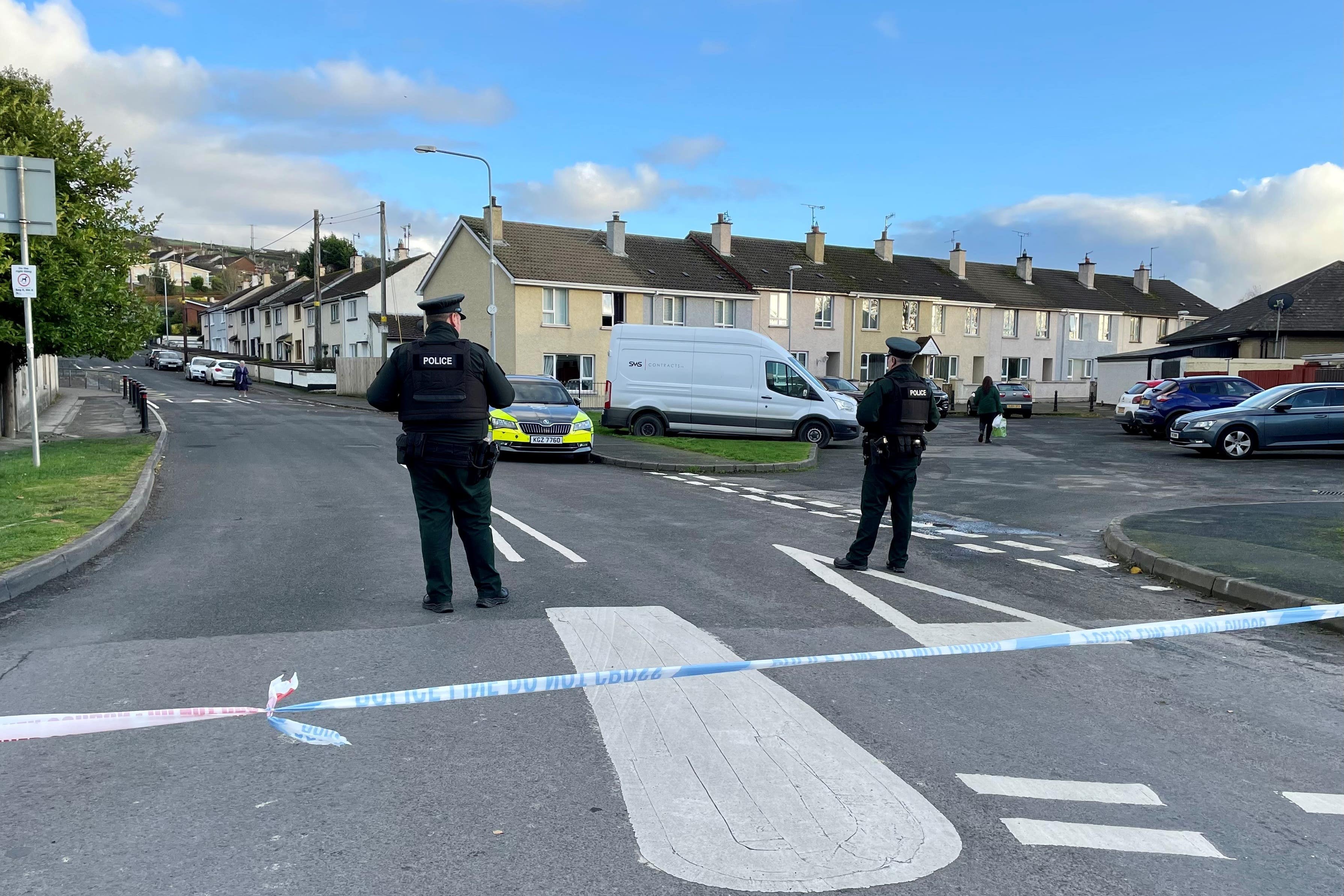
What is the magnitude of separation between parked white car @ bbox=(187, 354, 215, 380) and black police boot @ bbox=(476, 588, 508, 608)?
55885 mm

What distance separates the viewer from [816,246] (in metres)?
50.2

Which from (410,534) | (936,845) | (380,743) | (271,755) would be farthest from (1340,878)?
(410,534)

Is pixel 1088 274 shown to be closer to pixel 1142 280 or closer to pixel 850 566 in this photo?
pixel 1142 280

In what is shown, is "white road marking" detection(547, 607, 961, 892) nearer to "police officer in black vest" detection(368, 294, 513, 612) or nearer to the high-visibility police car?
A: "police officer in black vest" detection(368, 294, 513, 612)

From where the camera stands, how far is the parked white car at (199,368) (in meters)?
56.3

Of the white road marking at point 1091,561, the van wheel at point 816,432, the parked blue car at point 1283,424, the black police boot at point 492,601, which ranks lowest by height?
the white road marking at point 1091,561

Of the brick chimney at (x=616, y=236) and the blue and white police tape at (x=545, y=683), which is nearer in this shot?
the blue and white police tape at (x=545, y=683)

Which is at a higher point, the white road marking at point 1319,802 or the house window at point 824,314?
the house window at point 824,314

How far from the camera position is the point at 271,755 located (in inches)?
148

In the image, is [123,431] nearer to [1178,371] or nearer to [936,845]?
[936,845]

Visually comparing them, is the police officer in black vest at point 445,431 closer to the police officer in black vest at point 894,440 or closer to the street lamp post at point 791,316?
the police officer in black vest at point 894,440

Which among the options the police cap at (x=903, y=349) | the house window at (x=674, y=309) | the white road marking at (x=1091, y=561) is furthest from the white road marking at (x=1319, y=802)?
the house window at (x=674, y=309)

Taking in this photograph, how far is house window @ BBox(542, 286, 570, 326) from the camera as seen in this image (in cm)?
4072

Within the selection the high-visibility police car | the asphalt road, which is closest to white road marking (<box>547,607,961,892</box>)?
the asphalt road
